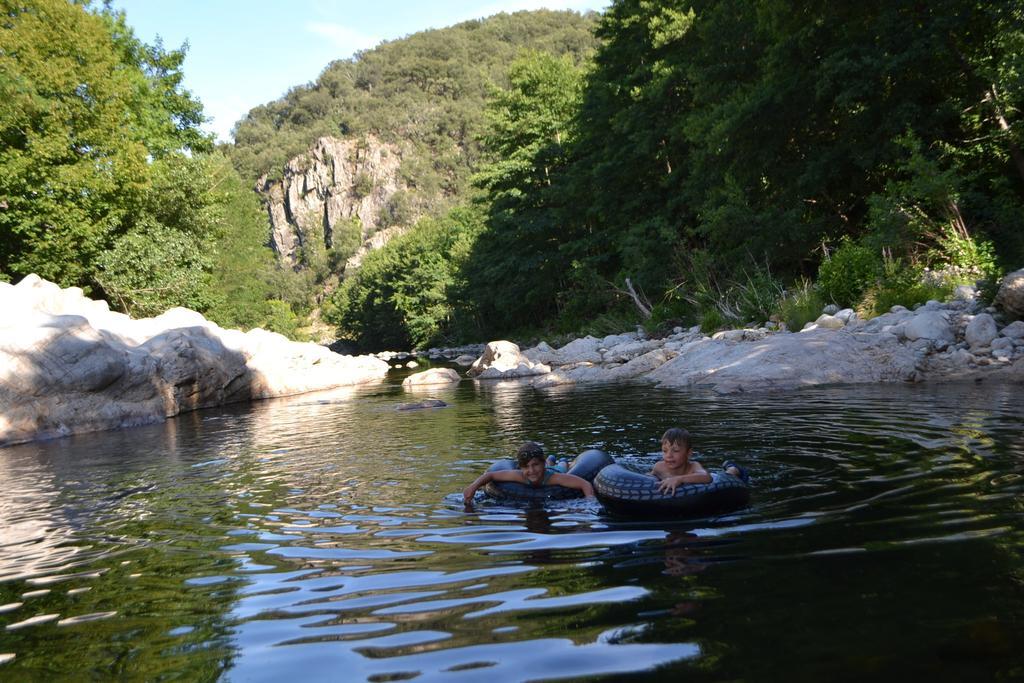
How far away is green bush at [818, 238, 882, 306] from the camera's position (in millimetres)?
17719

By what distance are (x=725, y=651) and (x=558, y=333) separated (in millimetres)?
35990

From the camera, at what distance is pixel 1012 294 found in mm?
12836

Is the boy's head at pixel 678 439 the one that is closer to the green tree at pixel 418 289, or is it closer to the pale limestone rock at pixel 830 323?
the pale limestone rock at pixel 830 323

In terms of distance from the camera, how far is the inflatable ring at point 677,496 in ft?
18.7

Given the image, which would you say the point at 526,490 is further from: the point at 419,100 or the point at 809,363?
the point at 419,100

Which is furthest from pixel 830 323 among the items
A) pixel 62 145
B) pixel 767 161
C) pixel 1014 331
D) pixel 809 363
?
pixel 62 145

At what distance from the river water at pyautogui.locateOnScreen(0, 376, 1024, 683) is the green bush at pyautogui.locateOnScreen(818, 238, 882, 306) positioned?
8175 millimetres

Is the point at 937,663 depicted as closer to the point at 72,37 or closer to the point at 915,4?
the point at 915,4

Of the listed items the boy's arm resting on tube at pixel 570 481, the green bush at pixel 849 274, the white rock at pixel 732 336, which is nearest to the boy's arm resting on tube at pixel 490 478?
the boy's arm resting on tube at pixel 570 481

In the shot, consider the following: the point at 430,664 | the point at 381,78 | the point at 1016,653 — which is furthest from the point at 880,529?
the point at 381,78

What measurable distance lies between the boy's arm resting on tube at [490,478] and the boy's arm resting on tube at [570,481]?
291mm

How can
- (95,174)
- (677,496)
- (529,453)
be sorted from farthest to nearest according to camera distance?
(95,174), (529,453), (677,496)

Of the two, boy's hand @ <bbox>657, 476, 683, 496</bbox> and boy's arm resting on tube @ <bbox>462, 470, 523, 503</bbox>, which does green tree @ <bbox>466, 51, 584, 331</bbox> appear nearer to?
boy's arm resting on tube @ <bbox>462, 470, 523, 503</bbox>

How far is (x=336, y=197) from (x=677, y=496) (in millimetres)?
158831
